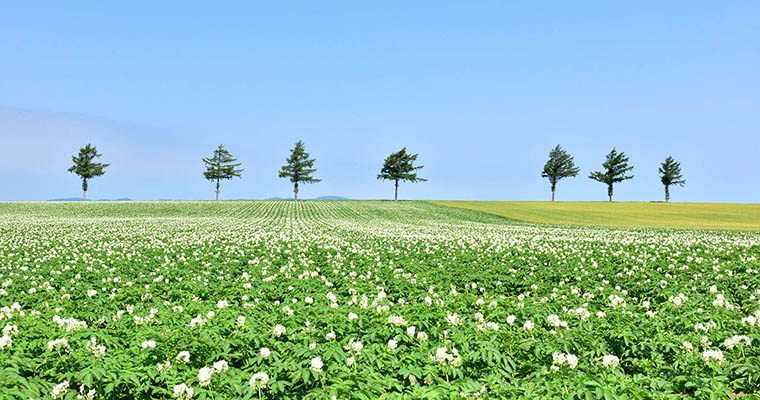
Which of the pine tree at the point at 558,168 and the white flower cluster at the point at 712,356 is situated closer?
the white flower cluster at the point at 712,356

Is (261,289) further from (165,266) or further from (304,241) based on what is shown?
(304,241)

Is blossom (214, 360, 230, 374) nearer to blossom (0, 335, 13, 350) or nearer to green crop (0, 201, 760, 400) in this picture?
green crop (0, 201, 760, 400)

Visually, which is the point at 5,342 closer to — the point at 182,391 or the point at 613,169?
the point at 182,391

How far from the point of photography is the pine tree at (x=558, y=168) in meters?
98.9

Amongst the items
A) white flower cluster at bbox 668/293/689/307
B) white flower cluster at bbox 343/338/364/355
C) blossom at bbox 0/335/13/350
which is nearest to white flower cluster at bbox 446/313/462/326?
white flower cluster at bbox 343/338/364/355

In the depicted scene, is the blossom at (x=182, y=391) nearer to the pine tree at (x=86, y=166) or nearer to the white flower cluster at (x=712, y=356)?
the white flower cluster at (x=712, y=356)

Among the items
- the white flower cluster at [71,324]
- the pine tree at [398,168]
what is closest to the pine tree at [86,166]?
the pine tree at [398,168]

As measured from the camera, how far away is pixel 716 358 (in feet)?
15.1

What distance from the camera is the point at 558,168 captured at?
99125mm

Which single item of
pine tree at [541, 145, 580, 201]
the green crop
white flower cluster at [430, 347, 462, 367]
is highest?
pine tree at [541, 145, 580, 201]

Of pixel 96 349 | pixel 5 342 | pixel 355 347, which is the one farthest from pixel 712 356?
pixel 5 342

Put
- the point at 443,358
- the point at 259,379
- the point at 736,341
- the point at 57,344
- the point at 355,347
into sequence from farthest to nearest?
the point at 736,341 → the point at 57,344 → the point at 355,347 → the point at 443,358 → the point at 259,379

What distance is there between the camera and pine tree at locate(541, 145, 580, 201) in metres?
98.9

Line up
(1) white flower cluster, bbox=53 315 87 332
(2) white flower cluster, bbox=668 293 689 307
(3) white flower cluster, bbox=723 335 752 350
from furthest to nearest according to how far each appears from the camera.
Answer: (2) white flower cluster, bbox=668 293 689 307 < (1) white flower cluster, bbox=53 315 87 332 < (3) white flower cluster, bbox=723 335 752 350
